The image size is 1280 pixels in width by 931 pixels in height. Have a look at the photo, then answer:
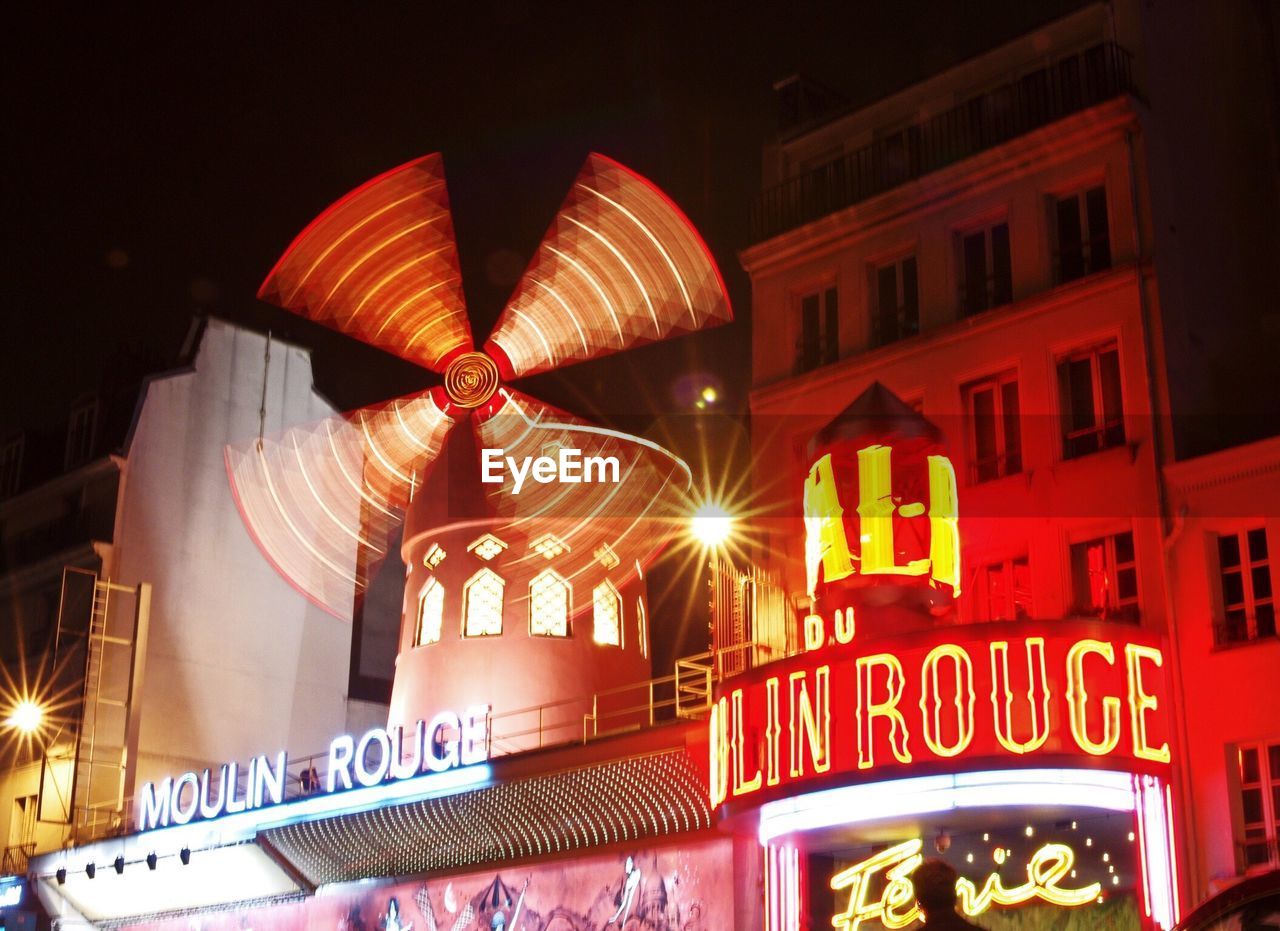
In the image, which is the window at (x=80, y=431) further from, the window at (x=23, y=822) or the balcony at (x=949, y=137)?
the balcony at (x=949, y=137)

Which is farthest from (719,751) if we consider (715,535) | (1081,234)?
(1081,234)

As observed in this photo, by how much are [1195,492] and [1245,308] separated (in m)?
2.28

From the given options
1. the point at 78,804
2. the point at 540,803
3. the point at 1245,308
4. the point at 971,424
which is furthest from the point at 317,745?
the point at 1245,308

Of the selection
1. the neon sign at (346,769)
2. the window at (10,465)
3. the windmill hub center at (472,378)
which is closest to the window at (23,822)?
the neon sign at (346,769)

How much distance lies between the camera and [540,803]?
14031 mm

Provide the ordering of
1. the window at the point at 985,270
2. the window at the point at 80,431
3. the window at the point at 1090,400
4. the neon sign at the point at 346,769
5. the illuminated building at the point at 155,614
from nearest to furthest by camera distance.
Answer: the window at the point at 1090,400 < the window at the point at 985,270 < the neon sign at the point at 346,769 < the illuminated building at the point at 155,614 < the window at the point at 80,431

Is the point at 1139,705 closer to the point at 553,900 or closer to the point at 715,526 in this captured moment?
the point at 715,526

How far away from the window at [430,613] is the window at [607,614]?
5.34ft

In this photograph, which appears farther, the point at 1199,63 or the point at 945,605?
the point at 1199,63

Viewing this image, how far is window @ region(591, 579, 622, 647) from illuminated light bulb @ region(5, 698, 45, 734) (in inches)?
301

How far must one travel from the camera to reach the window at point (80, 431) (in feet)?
74.0

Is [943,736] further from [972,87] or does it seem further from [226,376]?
[226,376]

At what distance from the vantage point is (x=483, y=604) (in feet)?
57.2

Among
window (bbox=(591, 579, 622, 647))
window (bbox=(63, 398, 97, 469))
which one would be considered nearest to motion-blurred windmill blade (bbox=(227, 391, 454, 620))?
window (bbox=(63, 398, 97, 469))
